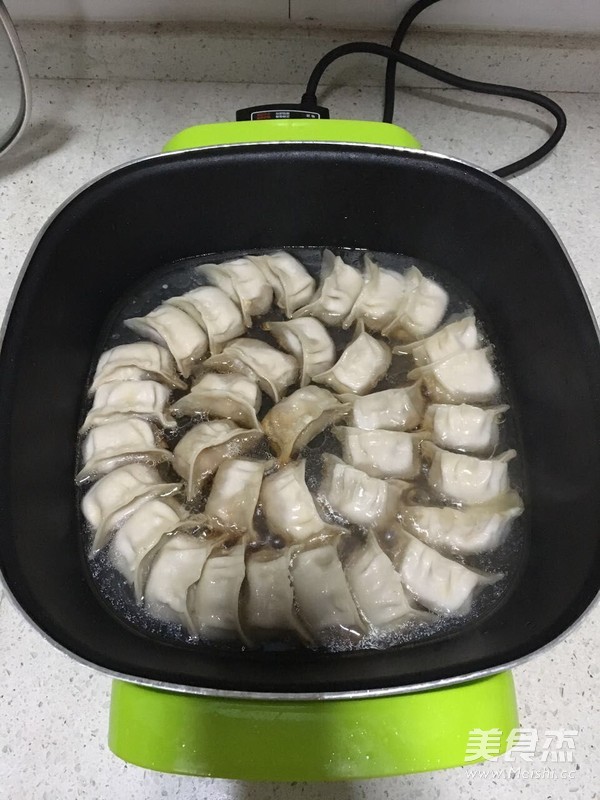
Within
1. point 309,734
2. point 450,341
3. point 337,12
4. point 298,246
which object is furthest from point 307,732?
point 337,12

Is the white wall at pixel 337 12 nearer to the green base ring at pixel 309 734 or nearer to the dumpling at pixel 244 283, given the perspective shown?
the dumpling at pixel 244 283

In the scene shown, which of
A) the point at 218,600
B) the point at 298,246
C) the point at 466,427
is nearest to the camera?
the point at 218,600

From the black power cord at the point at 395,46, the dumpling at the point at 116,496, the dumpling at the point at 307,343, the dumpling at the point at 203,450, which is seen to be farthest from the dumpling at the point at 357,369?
the black power cord at the point at 395,46

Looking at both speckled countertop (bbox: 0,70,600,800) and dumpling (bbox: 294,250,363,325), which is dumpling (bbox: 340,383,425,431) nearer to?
dumpling (bbox: 294,250,363,325)

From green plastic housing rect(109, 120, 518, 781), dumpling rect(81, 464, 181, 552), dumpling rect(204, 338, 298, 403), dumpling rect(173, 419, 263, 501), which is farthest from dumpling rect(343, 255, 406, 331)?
green plastic housing rect(109, 120, 518, 781)

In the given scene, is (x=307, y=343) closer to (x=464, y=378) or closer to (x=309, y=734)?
(x=464, y=378)

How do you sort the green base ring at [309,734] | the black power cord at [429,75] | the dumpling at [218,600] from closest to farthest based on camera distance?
the green base ring at [309,734] → the dumpling at [218,600] → the black power cord at [429,75]

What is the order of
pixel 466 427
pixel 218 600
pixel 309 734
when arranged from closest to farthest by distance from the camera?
pixel 309 734
pixel 218 600
pixel 466 427
